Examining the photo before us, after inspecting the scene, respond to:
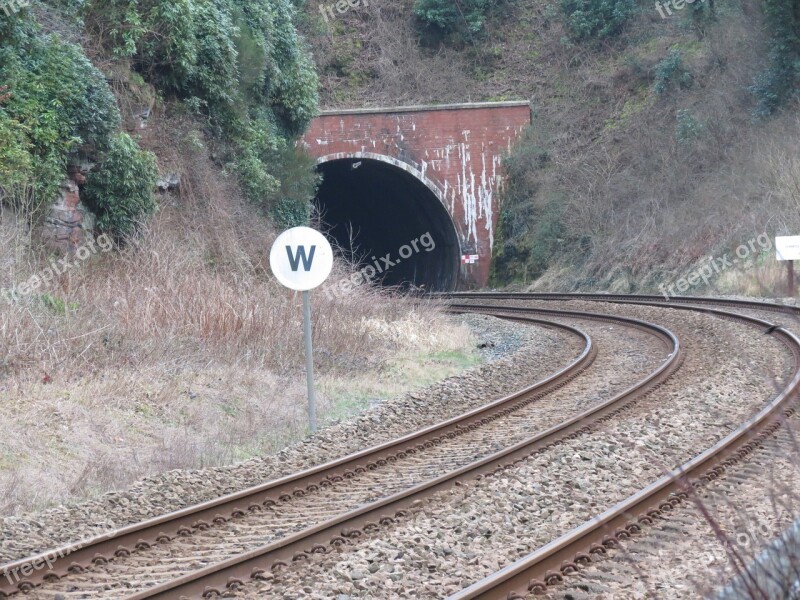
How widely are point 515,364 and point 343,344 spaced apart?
251 cm

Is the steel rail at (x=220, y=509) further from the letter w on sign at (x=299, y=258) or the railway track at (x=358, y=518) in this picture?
the letter w on sign at (x=299, y=258)

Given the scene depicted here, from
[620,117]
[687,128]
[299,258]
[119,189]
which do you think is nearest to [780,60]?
[687,128]

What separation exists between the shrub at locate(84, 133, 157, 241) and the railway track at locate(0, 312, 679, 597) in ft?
26.8

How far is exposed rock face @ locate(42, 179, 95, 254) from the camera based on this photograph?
13.3 m

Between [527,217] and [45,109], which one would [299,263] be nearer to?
[45,109]

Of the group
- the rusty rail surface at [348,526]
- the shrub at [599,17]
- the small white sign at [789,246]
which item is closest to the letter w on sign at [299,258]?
the rusty rail surface at [348,526]

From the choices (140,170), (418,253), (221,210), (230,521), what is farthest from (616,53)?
(230,521)

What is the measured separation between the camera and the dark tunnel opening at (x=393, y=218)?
108ft

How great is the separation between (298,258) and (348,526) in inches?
150

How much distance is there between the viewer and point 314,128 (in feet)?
101

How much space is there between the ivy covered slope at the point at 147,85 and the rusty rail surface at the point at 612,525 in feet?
31.3

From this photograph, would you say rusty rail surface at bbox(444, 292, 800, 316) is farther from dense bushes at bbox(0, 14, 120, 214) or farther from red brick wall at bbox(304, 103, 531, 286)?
dense bushes at bbox(0, 14, 120, 214)

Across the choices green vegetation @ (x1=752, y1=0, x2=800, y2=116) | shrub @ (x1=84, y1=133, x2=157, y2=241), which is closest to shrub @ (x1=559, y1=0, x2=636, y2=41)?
green vegetation @ (x1=752, y1=0, x2=800, y2=116)

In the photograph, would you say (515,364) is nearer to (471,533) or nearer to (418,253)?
(471,533)
